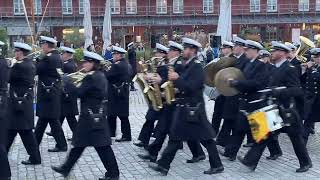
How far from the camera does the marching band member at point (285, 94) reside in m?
7.84

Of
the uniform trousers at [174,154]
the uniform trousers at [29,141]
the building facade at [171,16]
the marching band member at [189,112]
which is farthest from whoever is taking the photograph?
the building facade at [171,16]

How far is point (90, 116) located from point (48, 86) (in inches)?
91.1

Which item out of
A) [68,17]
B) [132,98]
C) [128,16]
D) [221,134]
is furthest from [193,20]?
[221,134]

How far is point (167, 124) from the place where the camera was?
868 cm

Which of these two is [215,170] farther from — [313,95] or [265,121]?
[313,95]

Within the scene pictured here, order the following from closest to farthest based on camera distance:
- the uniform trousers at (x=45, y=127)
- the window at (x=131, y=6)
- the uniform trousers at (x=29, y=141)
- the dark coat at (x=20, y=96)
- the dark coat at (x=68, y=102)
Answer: the dark coat at (x=20, y=96) → the uniform trousers at (x=29, y=141) → the uniform trousers at (x=45, y=127) → the dark coat at (x=68, y=102) → the window at (x=131, y=6)

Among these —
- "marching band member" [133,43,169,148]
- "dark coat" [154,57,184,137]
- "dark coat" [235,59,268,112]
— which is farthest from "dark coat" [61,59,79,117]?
"dark coat" [235,59,268,112]

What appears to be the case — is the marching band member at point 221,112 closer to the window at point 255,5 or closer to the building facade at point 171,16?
the building facade at point 171,16

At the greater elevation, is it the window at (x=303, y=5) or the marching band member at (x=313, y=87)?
the window at (x=303, y=5)

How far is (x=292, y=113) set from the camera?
788 cm

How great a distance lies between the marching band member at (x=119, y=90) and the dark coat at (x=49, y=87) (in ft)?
3.92

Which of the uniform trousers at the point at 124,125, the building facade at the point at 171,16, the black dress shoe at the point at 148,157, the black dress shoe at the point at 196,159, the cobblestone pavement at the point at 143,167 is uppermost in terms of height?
the building facade at the point at 171,16

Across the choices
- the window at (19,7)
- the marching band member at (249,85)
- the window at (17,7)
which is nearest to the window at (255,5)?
the window at (19,7)

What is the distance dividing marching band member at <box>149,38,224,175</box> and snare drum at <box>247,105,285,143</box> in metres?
0.65
